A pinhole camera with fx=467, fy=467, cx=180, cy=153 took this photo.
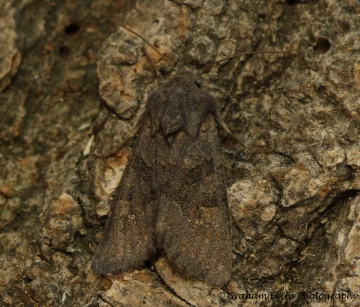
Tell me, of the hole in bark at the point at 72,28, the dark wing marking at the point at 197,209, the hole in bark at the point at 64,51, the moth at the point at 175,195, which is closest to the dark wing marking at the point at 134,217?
the moth at the point at 175,195

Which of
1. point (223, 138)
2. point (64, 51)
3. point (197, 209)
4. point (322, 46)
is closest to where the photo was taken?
point (197, 209)

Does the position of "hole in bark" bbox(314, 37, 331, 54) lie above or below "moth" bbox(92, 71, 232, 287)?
above

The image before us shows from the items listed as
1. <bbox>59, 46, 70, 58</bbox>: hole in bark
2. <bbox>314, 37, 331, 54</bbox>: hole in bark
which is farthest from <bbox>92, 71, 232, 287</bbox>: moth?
<bbox>59, 46, 70, 58</bbox>: hole in bark

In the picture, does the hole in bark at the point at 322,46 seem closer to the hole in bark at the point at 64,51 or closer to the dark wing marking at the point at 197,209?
the dark wing marking at the point at 197,209

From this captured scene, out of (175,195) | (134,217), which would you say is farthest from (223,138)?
(134,217)

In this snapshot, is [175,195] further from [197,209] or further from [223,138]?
[223,138]

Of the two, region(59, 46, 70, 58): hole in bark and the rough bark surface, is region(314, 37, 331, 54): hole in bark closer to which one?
the rough bark surface

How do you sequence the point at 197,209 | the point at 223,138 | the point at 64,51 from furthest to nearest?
the point at 64,51, the point at 223,138, the point at 197,209
